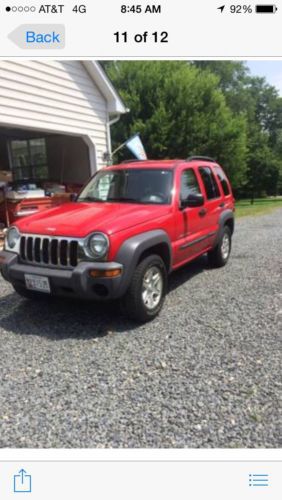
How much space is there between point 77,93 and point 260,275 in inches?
266

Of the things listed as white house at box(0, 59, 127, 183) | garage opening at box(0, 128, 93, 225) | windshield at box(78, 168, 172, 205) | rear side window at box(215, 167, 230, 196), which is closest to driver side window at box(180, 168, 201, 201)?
windshield at box(78, 168, 172, 205)

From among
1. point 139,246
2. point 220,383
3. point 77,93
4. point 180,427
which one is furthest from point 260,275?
point 77,93

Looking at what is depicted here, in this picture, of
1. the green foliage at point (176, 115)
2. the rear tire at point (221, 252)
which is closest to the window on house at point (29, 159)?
the rear tire at point (221, 252)

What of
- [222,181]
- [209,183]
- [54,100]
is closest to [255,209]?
[54,100]

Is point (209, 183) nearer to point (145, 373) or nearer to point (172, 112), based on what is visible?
point (145, 373)

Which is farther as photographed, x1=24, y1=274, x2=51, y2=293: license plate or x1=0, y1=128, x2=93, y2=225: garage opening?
x1=0, y1=128, x2=93, y2=225: garage opening

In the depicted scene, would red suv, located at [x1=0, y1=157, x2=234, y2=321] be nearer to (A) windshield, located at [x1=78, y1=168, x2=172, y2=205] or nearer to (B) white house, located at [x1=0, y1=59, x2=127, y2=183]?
(A) windshield, located at [x1=78, y1=168, x2=172, y2=205]

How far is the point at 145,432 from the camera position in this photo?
2422 millimetres

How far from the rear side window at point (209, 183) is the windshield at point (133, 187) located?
1.10m

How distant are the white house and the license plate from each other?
195 inches
